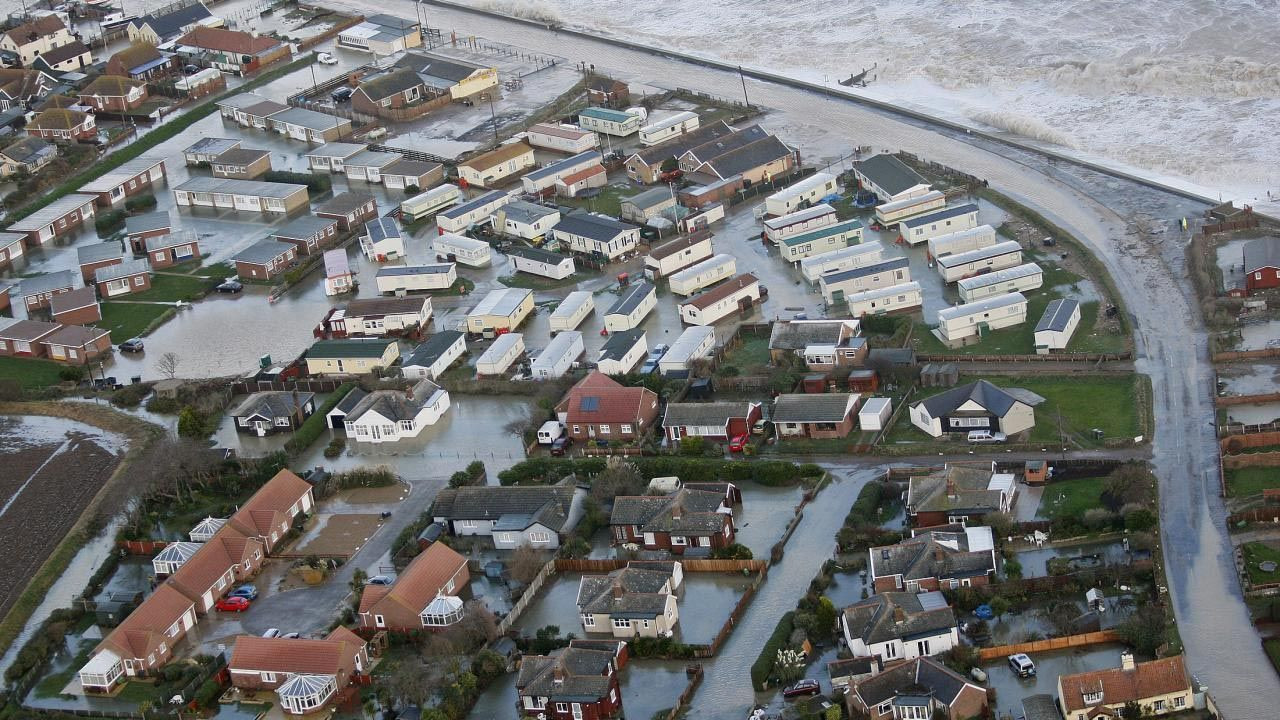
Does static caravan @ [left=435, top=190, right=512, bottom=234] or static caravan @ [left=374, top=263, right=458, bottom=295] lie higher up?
static caravan @ [left=435, top=190, right=512, bottom=234]

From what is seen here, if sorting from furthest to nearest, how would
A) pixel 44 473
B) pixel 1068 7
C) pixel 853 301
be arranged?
pixel 1068 7 → pixel 853 301 → pixel 44 473

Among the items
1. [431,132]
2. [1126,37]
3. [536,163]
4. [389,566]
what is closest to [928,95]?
[1126,37]

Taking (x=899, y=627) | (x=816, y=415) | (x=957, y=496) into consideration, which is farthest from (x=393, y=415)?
(x=899, y=627)

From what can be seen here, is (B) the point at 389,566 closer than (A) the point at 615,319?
Yes

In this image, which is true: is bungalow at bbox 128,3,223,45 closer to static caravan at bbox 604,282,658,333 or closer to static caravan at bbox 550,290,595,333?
static caravan at bbox 550,290,595,333

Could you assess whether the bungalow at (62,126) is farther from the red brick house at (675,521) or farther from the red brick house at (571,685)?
the red brick house at (571,685)

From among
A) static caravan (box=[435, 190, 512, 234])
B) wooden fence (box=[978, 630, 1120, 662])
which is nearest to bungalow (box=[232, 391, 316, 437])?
static caravan (box=[435, 190, 512, 234])

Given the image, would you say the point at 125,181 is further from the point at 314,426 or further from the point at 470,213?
the point at 314,426

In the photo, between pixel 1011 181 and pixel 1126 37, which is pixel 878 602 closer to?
pixel 1011 181
